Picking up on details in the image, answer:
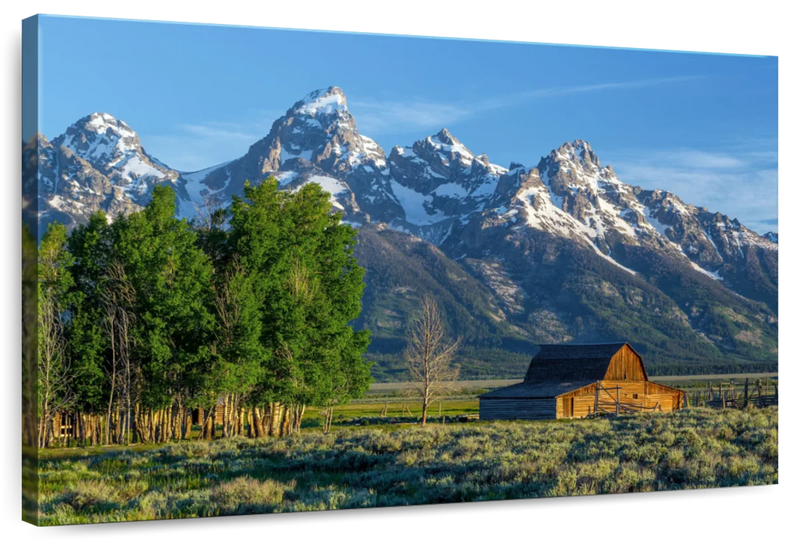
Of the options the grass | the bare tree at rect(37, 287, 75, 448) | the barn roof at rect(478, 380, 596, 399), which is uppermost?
the bare tree at rect(37, 287, 75, 448)

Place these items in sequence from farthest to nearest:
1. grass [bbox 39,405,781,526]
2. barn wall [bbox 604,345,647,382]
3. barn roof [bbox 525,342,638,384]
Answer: barn wall [bbox 604,345,647,382], barn roof [bbox 525,342,638,384], grass [bbox 39,405,781,526]

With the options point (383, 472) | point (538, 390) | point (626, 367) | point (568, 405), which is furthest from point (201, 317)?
point (626, 367)

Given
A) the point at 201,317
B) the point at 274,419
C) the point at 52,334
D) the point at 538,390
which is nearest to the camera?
the point at 52,334

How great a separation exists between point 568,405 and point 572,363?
3.10 metres

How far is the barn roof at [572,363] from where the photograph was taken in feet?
167

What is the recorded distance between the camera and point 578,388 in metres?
49.4

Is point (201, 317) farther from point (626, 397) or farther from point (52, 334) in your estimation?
point (626, 397)

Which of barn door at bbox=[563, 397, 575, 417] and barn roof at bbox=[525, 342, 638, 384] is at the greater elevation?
barn roof at bbox=[525, 342, 638, 384]

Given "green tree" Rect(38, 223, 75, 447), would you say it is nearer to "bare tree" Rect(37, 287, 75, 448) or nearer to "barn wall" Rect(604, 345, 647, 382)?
"bare tree" Rect(37, 287, 75, 448)

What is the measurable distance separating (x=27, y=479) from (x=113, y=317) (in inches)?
332

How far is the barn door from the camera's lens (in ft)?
161

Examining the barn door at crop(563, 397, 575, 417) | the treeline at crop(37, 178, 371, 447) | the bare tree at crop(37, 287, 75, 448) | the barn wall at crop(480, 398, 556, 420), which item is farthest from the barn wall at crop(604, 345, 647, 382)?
the bare tree at crop(37, 287, 75, 448)

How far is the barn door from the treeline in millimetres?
18023

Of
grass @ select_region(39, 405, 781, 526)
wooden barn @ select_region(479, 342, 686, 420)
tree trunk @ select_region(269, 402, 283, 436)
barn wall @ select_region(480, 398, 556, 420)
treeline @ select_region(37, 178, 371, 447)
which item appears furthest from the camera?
wooden barn @ select_region(479, 342, 686, 420)
